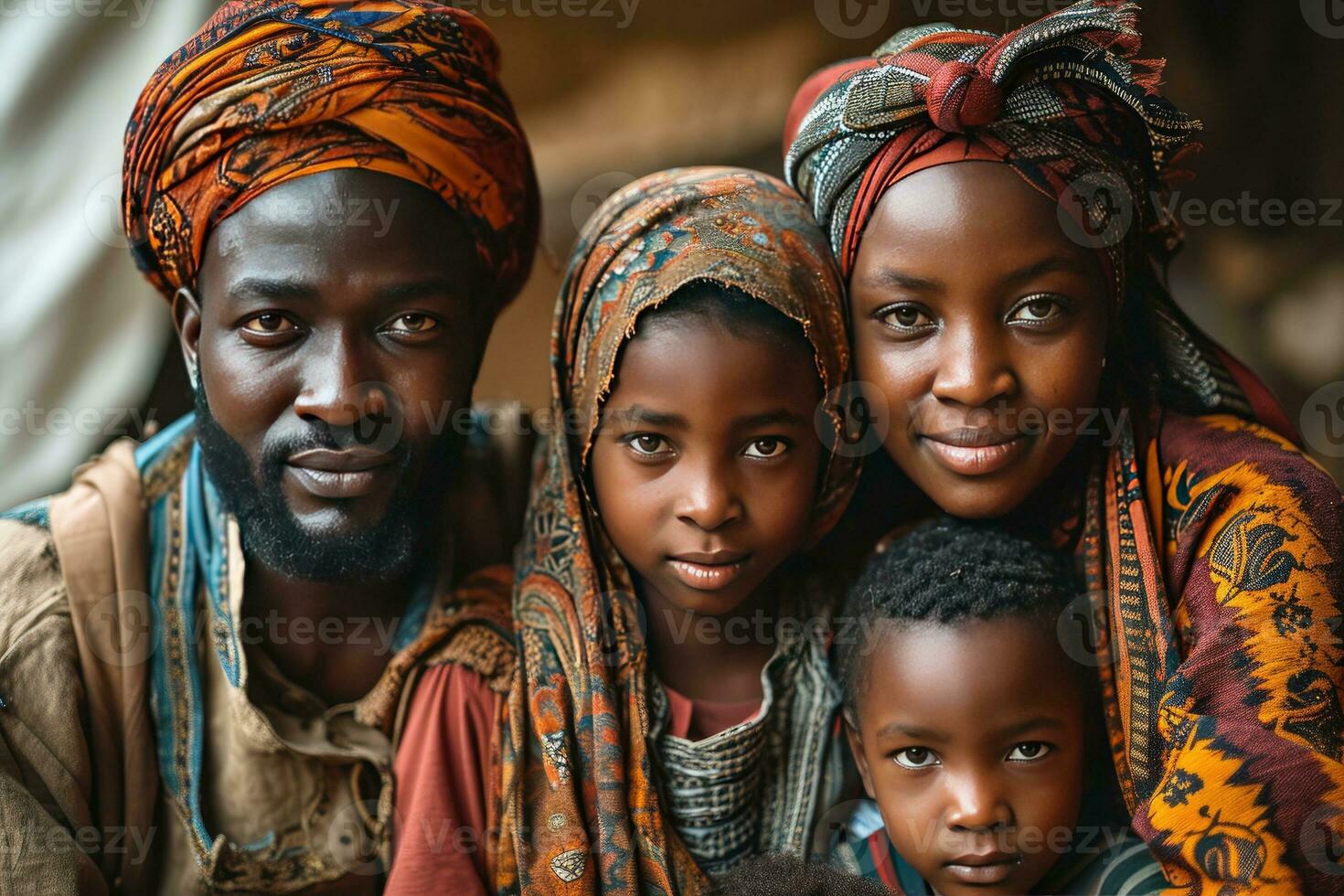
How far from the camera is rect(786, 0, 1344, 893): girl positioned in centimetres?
177

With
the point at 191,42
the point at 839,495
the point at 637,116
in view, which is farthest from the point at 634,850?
the point at 637,116

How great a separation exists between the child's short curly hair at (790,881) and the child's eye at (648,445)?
2.29 ft

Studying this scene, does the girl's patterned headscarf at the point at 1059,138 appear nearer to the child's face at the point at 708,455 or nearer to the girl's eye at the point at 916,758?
the child's face at the point at 708,455

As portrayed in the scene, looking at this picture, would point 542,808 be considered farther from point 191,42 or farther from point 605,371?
point 191,42

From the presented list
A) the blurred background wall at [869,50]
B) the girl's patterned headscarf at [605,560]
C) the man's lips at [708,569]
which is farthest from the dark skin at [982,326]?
the blurred background wall at [869,50]

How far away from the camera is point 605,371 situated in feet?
6.51

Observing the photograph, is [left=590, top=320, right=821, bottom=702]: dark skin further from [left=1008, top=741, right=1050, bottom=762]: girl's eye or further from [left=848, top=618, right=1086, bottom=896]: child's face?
[left=1008, top=741, right=1050, bottom=762]: girl's eye

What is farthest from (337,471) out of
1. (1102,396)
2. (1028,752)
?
(1102,396)

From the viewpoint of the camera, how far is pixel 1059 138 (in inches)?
75.6

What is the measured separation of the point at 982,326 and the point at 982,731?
64cm

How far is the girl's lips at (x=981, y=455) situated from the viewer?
193cm

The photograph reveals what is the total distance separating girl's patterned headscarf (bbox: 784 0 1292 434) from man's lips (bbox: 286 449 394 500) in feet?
2.92

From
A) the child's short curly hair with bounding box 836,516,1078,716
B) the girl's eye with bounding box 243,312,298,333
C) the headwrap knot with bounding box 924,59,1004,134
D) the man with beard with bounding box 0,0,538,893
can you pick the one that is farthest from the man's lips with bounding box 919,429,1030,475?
the girl's eye with bounding box 243,312,298,333

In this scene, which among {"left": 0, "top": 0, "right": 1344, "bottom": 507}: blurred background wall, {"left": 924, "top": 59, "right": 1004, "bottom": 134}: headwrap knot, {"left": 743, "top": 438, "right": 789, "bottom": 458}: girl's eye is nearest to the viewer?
{"left": 924, "top": 59, "right": 1004, "bottom": 134}: headwrap knot
